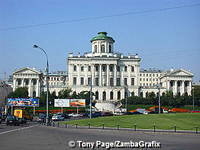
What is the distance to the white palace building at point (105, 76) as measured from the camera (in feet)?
426

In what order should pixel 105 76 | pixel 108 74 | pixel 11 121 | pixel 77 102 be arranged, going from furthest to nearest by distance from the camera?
pixel 105 76
pixel 108 74
pixel 77 102
pixel 11 121

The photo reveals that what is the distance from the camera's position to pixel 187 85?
142375 mm

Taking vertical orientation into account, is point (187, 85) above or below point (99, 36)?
below

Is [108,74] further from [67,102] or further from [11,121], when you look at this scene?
[11,121]

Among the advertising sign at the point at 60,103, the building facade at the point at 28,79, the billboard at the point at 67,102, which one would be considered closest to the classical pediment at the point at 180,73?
the building facade at the point at 28,79

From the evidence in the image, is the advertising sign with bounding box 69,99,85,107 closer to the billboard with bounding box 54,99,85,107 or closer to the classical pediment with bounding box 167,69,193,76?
the billboard with bounding box 54,99,85,107

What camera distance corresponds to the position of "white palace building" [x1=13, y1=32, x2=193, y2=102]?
5108 inches

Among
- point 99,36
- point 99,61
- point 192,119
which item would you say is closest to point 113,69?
point 99,61

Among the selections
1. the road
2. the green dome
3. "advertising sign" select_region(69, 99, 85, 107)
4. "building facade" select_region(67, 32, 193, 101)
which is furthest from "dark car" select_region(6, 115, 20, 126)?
the green dome

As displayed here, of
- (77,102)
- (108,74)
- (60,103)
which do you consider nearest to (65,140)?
(60,103)

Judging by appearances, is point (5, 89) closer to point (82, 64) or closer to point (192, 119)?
point (82, 64)

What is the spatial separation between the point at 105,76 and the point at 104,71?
7.04 feet

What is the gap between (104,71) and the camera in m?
133

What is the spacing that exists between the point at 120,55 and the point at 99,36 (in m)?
12.1
